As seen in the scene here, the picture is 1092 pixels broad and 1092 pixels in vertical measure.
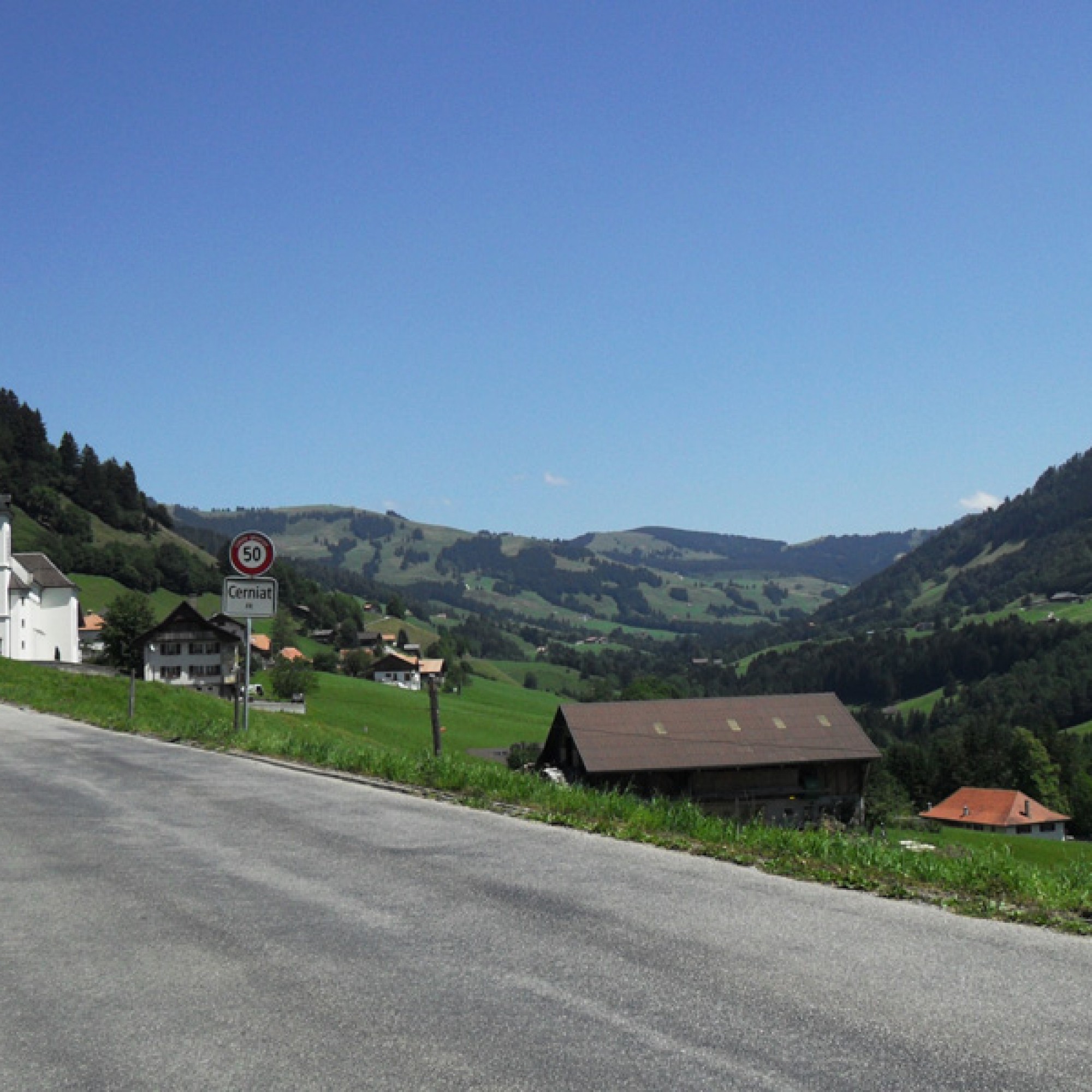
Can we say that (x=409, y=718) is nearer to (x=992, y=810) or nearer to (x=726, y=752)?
(x=726, y=752)

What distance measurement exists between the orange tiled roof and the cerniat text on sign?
113101mm

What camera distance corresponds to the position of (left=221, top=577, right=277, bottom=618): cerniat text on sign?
2061 centimetres

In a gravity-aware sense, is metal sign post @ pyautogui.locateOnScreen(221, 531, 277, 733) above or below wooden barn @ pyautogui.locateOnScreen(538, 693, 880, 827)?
above

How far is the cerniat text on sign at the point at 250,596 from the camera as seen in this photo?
67.6 ft

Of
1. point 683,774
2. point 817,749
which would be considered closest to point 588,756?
point 683,774

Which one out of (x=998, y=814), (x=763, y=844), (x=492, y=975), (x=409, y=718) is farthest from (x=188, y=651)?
(x=492, y=975)

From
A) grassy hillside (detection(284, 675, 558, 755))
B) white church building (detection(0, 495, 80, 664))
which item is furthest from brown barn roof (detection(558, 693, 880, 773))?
white church building (detection(0, 495, 80, 664))

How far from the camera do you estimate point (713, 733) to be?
222 feet

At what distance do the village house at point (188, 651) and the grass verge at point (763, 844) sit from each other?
10998 cm

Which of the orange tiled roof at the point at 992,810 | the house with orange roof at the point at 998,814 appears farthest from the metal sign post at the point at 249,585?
the orange tiled roof at the point at 992,810

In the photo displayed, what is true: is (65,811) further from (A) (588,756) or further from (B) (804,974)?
(A) (588,756)

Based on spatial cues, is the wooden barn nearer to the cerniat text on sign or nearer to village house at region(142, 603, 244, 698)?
the cerniat text on sign

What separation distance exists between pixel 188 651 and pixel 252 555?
11076 cm

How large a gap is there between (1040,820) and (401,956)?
465ft
